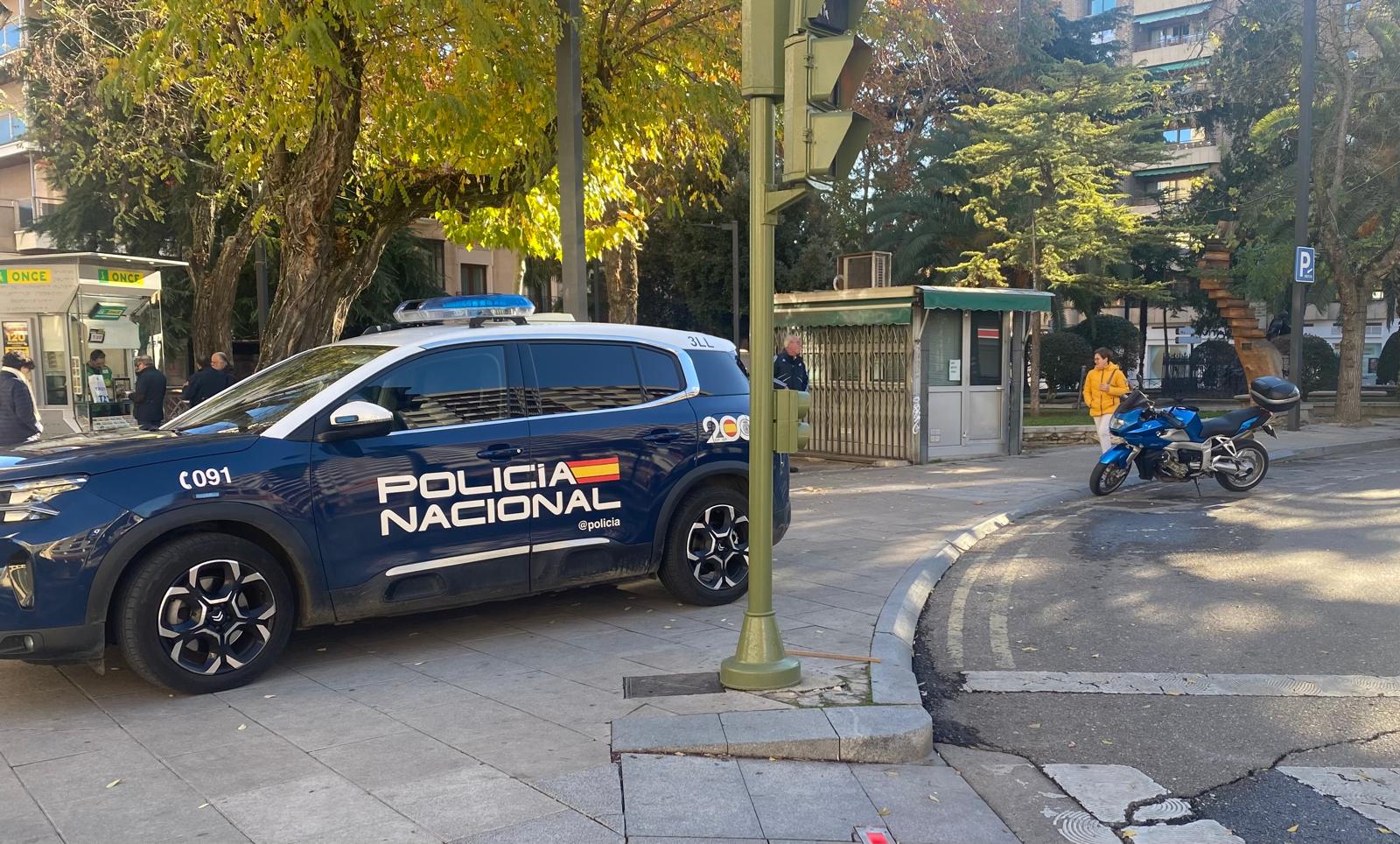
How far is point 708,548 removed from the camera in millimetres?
6816

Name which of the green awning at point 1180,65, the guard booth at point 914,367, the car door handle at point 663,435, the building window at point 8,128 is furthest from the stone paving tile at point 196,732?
the green awning at point 1180,65

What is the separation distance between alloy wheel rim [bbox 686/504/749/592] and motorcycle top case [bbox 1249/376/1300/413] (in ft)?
26.8

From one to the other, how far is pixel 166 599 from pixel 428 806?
6.55ft

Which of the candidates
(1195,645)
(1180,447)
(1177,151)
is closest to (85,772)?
(1195,645)

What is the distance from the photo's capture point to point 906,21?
39.7ft

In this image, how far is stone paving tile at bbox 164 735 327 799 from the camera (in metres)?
4.04

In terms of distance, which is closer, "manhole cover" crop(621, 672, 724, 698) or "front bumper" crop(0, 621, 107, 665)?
"front bumper" crop(0, 621, 107, 665)

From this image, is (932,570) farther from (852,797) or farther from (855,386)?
(855,386)

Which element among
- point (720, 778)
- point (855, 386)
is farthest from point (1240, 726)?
point (855, 386)

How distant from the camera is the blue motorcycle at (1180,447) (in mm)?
11875

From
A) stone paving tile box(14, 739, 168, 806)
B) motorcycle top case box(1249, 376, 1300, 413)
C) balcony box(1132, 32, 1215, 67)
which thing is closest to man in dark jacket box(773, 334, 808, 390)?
motorcycle top case box(1249, 376, 1300, 413)

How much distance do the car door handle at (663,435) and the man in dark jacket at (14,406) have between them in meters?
7.72

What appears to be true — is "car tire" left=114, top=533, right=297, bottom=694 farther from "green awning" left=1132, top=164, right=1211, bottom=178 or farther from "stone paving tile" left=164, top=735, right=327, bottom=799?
"green awning" left=1132, top=164, right=1211, bottom=178

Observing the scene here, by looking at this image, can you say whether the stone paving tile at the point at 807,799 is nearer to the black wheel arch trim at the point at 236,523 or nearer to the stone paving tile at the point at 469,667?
the stone paving tile at the point at 469,667
